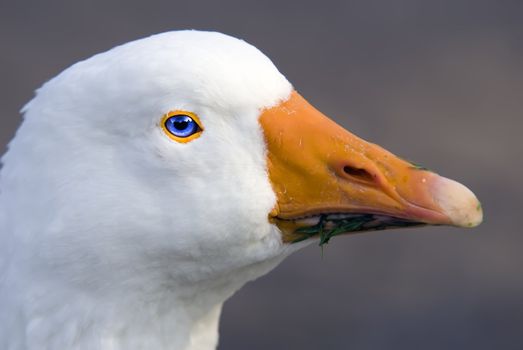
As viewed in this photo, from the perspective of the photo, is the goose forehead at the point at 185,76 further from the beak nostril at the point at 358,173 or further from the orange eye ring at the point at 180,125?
the beak nostril at the point at 358,173

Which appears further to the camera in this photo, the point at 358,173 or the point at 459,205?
the point at 358,173

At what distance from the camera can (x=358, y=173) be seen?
3344mm

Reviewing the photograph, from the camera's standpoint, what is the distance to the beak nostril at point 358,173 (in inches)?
131

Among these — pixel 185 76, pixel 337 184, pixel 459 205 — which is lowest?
pixel 459 205

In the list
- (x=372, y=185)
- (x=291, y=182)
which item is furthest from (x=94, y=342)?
(x=372, y=185)

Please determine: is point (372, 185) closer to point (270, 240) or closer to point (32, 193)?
point (270, 240)

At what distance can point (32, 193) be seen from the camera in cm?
335

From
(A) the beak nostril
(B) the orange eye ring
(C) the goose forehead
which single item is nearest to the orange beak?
(A) the beak nostril

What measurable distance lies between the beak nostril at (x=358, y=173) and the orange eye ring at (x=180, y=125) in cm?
54

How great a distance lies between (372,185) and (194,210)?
63cm

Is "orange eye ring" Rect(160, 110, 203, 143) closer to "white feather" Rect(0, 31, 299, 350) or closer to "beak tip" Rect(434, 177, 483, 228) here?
"white feather" Rect(0, 31, 299, 350)

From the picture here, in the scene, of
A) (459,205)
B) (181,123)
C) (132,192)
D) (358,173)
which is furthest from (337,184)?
(132,192)

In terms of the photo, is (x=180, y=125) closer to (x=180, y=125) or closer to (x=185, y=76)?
(x=180, y=125)

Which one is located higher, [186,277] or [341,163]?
[341,163]
